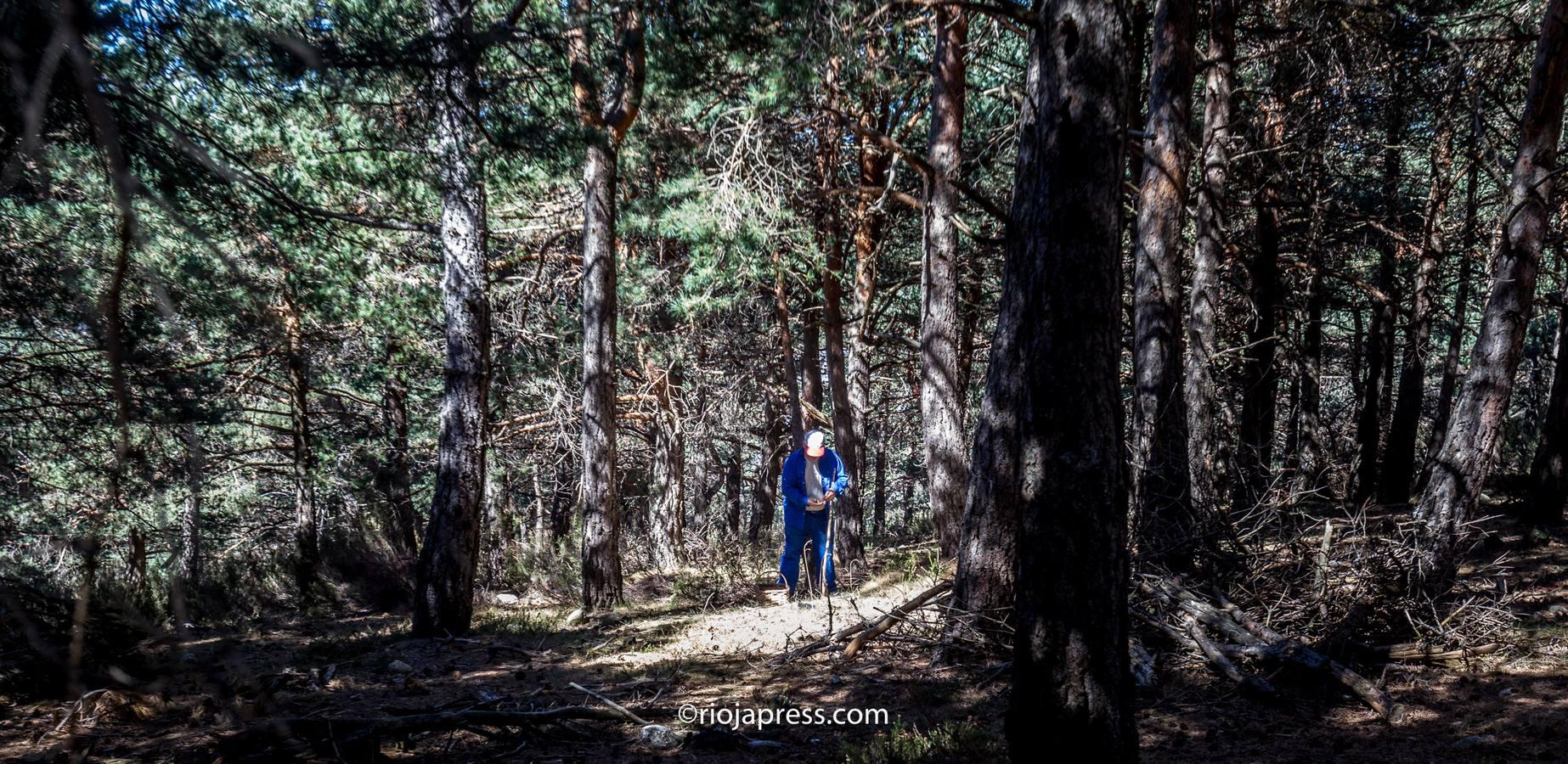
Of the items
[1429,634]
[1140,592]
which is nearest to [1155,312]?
[1140,592]

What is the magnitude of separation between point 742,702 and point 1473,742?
4.14 metres

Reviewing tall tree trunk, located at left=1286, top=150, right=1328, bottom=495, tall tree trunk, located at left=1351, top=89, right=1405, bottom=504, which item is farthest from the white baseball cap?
tall tree trunk, located at left=1351, top=89, right=1405, bottom=504

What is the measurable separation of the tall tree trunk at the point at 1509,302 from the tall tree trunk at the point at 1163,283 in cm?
198

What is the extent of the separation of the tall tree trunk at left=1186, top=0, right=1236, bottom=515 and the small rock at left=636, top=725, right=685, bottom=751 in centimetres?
573

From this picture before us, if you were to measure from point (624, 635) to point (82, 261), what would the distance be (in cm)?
503

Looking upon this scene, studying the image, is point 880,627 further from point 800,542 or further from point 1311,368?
point 1311,368

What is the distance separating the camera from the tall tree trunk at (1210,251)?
8.69 meters

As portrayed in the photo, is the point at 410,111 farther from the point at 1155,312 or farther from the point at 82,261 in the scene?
the point at 1155,312

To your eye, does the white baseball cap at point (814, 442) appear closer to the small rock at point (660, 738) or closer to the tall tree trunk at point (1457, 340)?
the small rock at point (660, 738)

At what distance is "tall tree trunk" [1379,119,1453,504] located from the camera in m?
11.1

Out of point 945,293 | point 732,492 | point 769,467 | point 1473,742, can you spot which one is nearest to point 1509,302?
point 1473,742

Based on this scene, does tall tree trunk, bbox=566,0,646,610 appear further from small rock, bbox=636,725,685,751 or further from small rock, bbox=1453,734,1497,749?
small rock, bbox=1453,734,1497,749

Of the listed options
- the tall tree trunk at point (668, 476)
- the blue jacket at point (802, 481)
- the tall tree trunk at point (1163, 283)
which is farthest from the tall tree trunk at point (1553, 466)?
the tall tree trunk at point (668, 476)

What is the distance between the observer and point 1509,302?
716cm
